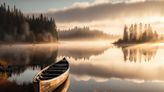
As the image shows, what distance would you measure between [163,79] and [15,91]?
110 ft

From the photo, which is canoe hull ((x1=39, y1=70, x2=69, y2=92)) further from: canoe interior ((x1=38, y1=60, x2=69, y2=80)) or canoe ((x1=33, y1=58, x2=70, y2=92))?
canoe interior ((x1=38, y1=60, x2=69, y2=80))

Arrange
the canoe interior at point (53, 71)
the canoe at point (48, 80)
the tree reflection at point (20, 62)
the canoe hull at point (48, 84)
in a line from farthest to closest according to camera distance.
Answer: the tree reflection at point (20, 62), the canoe interior at point (53, 71), the canoe hull at point (48, 84), the canoe at point (48, 80)

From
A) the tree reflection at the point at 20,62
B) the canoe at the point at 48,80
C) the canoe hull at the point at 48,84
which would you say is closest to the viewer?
the canoe at the point at 48,80

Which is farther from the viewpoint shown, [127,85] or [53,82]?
[127,85]

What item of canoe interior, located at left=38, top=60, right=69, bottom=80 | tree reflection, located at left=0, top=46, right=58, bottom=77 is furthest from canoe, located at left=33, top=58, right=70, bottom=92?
tree reflection, located at left=0, top=46, right=58, bottom=77

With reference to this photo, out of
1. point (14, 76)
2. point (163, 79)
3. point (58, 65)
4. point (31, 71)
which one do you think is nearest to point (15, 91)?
point (14, 76)

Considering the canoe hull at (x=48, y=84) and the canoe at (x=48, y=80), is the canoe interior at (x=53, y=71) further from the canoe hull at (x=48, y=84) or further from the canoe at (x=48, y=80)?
the canoe hull at (x=48, y=84)

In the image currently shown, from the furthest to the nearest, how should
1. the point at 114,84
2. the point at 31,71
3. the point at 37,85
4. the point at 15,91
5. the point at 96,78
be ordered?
the point at 31,71 < the point at 96,78 < the point at 114,84 < the point at 15,91 < the point at 37,85

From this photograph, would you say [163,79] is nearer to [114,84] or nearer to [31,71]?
[114,84]

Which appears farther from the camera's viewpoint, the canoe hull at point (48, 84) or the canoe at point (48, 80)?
the canoe hull at point (48, 84)

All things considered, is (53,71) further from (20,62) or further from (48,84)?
(20,62)

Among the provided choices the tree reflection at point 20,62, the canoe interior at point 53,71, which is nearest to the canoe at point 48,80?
the canoe interior at point 53,71

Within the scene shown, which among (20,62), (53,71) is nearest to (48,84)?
(53,71)

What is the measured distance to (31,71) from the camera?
71062mm
